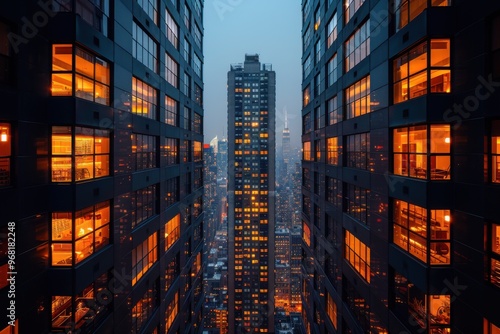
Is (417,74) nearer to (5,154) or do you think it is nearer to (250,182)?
(5,154)

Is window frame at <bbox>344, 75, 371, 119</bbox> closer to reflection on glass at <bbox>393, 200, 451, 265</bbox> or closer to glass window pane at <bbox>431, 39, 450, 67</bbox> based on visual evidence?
glass window pane at <bbox>431, 39, 450, 67</bbox>

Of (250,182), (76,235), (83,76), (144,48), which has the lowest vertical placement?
(250,182)

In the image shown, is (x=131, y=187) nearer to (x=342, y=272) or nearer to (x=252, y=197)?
(x=342, y=272)

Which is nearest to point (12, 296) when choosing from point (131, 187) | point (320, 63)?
point (131, 187)

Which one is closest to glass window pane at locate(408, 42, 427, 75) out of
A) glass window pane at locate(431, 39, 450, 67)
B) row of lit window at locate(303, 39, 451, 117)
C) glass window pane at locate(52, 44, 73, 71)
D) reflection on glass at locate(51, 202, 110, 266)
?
row of lit window at locate(303, 39, 451, 117)

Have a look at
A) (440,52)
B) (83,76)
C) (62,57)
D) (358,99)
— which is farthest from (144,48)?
(440,52)

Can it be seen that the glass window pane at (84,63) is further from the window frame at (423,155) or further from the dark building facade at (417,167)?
the window frame at (423,155)
